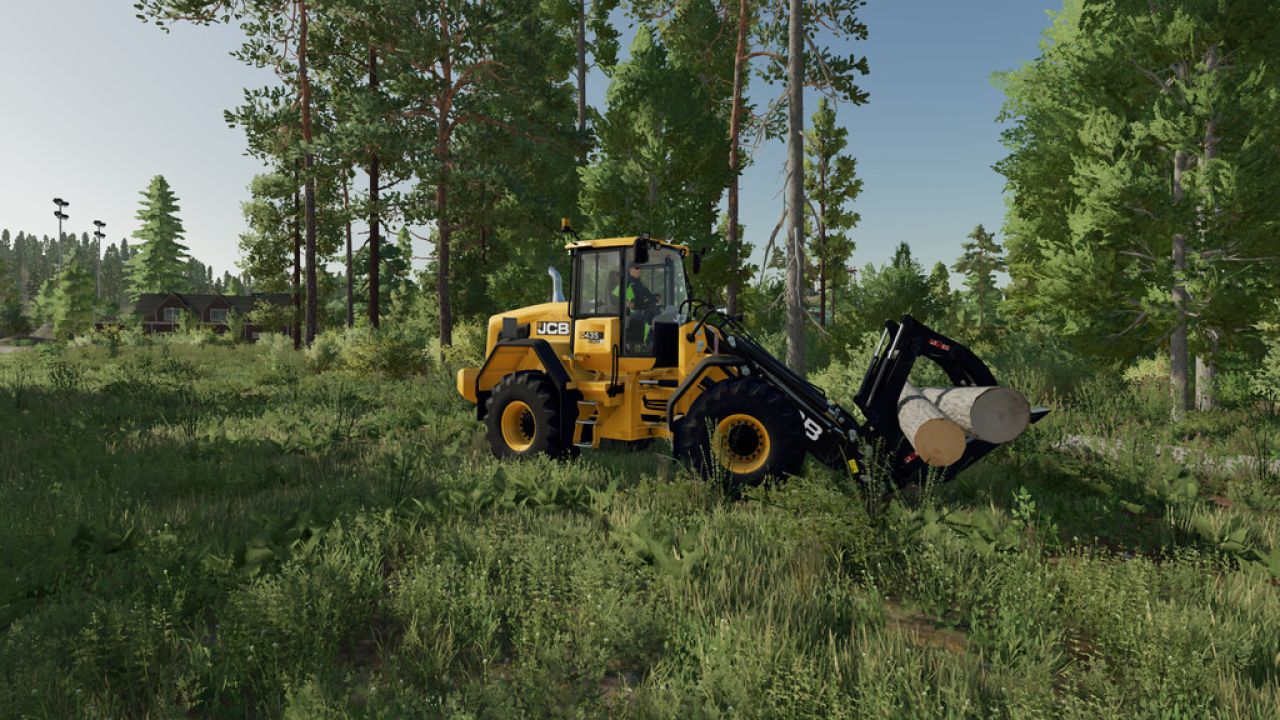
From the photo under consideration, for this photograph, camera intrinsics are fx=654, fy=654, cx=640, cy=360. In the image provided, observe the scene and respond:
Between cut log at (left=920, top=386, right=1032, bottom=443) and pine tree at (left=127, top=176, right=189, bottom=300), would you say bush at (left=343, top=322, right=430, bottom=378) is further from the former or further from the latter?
pine tree at (left=127, top=176, right=189, bottom=300)

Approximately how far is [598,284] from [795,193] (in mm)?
6554

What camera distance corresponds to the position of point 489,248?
3281cm

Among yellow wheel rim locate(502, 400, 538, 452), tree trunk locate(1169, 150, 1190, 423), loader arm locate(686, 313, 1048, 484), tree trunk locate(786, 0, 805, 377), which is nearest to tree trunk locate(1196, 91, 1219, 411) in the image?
tree trunk locate(1169, 150, 1190, 423)

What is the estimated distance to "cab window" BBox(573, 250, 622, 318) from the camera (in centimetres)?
812

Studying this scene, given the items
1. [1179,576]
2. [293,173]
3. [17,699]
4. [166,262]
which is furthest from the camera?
[166,262]

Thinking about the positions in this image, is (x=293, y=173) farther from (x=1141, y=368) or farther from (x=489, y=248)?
(x=1141, y=368)

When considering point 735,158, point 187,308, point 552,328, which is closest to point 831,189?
point 735,158

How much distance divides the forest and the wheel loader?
16.1 inches

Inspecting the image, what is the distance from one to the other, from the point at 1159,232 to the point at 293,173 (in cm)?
2404

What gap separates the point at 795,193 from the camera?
13148mm

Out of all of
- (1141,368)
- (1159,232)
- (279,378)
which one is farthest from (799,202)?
(279,378)

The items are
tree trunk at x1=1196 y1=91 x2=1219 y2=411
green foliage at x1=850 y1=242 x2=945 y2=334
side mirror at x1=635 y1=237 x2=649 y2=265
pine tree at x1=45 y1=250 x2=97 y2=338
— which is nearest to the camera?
side mirror at x1=635 y1=237 x2=649 y2=265

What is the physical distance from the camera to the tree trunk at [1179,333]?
36.0 ft

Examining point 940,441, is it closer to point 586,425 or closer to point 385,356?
point 586,425
